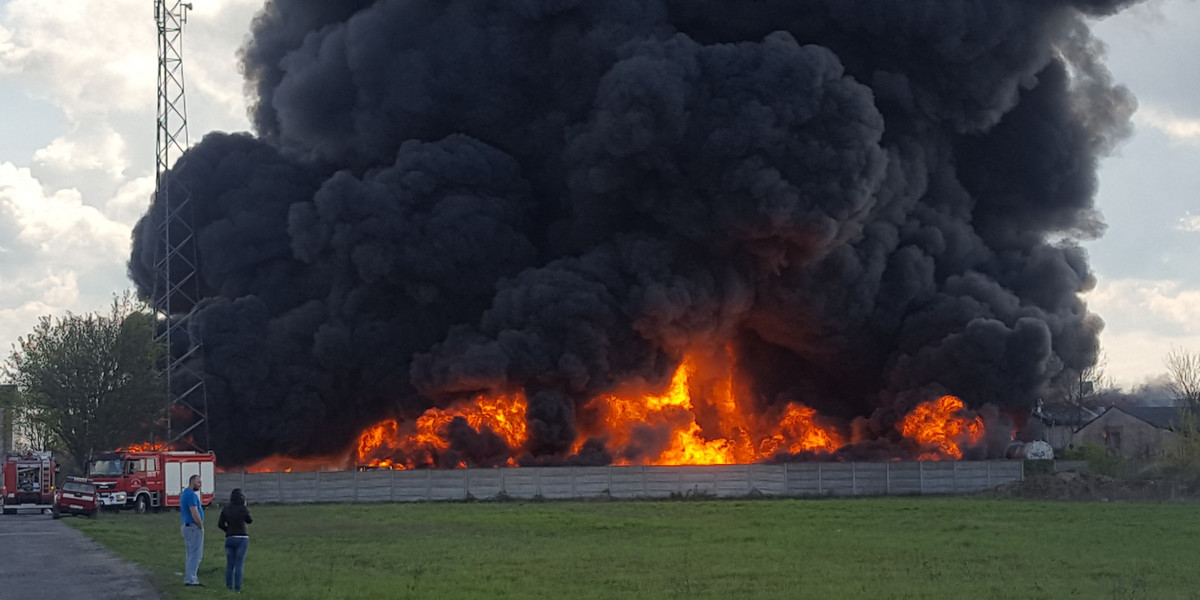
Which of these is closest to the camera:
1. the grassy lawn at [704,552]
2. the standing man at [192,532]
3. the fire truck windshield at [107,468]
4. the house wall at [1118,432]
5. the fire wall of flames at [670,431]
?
the grassy lawn at [704,552]

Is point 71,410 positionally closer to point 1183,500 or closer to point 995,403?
point 995,403

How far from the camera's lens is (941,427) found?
67812mm

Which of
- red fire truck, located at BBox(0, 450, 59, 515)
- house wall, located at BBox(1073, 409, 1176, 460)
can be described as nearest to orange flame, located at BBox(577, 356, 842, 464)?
red fire truck, located at BBox(0, 450, 59, 515)

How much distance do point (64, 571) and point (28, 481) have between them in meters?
41.9

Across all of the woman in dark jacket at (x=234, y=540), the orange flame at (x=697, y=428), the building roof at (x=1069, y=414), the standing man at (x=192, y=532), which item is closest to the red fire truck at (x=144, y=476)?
the orange flame at (x=697, y=428)

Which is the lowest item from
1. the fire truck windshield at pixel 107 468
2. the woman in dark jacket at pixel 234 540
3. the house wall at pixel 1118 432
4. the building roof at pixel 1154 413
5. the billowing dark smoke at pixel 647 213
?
the house wall at pixel 1118 432

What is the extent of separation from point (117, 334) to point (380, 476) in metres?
16.1

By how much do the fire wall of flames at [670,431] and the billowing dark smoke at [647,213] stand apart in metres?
1.18

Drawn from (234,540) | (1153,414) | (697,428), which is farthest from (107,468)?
(1153,414)

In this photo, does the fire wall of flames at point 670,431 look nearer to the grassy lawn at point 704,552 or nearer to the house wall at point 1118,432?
the grassy lawn at point 704,552

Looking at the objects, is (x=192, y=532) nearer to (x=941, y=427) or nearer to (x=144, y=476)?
(x=144, y=476)

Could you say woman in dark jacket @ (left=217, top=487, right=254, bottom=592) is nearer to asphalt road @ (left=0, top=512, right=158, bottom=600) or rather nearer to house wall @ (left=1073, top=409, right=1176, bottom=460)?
asphalt road @ (left=0, top=512, right=158, bottom=600)

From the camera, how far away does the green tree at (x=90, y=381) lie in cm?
6625

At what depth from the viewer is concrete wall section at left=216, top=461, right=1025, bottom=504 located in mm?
60812
